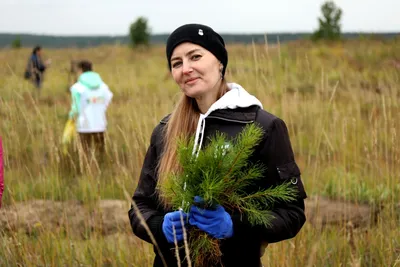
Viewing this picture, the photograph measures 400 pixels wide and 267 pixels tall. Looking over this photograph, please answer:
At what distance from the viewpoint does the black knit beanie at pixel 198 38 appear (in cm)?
193

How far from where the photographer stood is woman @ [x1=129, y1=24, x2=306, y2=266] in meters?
1.81

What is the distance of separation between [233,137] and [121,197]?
2.66 meters

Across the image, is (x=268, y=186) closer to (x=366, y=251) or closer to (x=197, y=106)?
(x=197, y=106)

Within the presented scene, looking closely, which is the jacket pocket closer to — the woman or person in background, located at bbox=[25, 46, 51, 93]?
the woman

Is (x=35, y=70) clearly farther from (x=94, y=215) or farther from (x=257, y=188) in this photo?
(x=257, y=188)

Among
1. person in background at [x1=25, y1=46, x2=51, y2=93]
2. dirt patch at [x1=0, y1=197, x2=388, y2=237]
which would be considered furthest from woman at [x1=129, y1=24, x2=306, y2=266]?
person in background at [x1=25, y1=46, x2=51, y2=93]

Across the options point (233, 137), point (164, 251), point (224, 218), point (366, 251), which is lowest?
point (366, 251)

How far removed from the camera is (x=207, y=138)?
6.26 ft

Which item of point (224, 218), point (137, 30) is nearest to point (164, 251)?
point (224, 218)

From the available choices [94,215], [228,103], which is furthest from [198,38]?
[94,215]

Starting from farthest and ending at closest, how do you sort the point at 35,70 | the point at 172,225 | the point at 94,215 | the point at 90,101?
1. the point at 90,101
2. the point at 35,70
3. the point at 94,215
4. the point at 172,225

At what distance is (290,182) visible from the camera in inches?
70.8

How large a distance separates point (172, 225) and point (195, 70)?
0.50 m

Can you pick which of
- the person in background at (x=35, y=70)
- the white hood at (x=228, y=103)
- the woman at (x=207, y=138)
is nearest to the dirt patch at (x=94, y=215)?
the person in background at (x=35, y=70)
